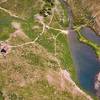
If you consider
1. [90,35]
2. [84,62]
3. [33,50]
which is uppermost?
[90,35]

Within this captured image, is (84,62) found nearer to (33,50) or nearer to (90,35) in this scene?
(90,35)

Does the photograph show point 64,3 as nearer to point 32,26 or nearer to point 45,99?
point 32,26

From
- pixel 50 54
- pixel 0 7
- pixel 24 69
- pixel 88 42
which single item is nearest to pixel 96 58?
pixel 88 42

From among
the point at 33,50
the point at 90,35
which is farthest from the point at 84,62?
the point at 33,50

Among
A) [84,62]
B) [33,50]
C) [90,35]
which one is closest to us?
[33,50]

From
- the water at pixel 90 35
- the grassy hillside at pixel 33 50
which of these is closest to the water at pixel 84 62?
the grassy hillside at pixel 33 50

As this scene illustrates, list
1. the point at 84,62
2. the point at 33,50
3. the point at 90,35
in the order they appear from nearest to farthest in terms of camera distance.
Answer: the point at 33,50 < the point at 84,62 < the point at 90,35
